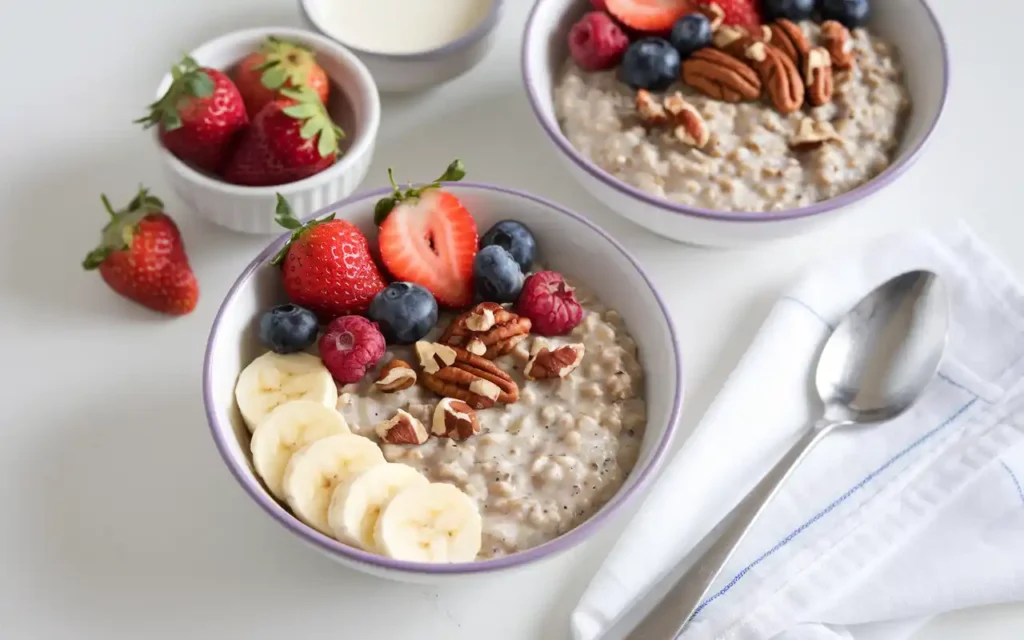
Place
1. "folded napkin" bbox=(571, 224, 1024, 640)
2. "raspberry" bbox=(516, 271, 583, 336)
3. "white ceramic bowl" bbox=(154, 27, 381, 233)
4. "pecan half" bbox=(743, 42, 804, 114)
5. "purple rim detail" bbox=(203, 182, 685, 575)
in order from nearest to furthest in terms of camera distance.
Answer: "purple rim detail" bbox=(203, 182, 685, 575) → "folded napkin" bbox=(571, 224, 1024, 640) → "raspberry" bbox=(516, 271, 583, 336) → "white ceramic bowl" bbox=(154, 27, 381, 233) → "pecan half" bbox=(743, 42, 804, 114)

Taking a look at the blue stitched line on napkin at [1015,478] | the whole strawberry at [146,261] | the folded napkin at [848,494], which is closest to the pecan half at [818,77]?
the folded napkin at [848,494]

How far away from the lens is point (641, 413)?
3.95ft

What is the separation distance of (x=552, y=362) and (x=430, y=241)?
0.72ft

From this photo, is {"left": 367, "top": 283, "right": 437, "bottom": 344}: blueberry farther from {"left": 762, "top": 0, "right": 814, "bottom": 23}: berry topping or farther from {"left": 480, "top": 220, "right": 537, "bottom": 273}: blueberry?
{"left": 762, "top": 0, "right": 814, "bottom": 23}: berry topping

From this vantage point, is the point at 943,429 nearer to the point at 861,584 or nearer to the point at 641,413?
the point at 861,584

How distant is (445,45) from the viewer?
1503 mm

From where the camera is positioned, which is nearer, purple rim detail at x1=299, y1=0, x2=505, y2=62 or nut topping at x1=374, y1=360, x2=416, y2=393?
nut topping at x1=374, y1=360, x2=416, y2=393

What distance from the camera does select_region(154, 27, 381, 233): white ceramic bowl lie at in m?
1.33

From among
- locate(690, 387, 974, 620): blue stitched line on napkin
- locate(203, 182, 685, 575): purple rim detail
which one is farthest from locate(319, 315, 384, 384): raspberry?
locate(690, 387, 974, 620): blue stitched line on napkin

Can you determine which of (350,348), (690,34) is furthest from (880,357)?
(350,348)

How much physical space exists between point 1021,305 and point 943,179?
11.1 inches

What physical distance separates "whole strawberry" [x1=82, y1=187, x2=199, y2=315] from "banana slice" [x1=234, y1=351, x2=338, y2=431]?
0.21 m

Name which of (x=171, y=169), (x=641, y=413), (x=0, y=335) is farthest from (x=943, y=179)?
(x=0, y=335)

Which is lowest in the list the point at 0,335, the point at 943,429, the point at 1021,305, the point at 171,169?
the point at 0,335
